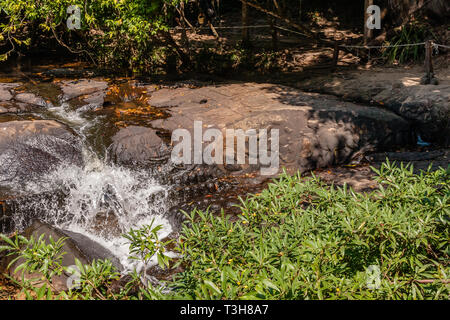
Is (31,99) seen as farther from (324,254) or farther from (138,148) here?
(324,254)

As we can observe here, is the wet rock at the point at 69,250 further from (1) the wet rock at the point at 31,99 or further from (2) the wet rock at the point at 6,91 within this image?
(2) the wet rock at the point at 6,91

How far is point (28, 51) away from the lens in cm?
1595

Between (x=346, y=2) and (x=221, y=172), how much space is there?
12567 mm

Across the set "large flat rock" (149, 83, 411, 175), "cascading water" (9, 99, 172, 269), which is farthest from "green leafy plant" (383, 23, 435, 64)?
"cascading water" (9, 99, 172, 269)

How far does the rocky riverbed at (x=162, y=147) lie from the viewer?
6.81 m

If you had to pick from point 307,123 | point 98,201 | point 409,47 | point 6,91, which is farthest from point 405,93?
point 6,91

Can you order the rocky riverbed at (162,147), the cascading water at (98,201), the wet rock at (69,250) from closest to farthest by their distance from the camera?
the wet rock at (69,250) < the cascading water at (98,201) < the rocky riverbed at (162,147)

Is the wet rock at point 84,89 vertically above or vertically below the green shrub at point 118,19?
below

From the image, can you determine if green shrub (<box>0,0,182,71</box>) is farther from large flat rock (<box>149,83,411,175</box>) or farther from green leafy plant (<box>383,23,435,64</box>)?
green leafy plant (<box>383,23,435,64</box>)

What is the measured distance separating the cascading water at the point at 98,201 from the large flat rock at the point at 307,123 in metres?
1.41

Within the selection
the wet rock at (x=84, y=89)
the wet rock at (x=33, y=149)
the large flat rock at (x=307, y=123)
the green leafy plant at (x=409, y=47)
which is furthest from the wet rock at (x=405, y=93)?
the wet rock at (x=33, y=149)
